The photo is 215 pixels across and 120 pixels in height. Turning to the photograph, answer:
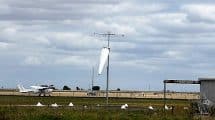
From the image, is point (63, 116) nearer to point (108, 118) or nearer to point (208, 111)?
point (108, 118)

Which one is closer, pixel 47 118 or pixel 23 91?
pixel 47 118

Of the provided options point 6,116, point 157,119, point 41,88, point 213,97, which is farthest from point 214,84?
point 41,88

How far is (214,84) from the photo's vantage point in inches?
2404

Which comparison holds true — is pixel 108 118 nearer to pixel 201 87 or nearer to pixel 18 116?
pixel 18 116

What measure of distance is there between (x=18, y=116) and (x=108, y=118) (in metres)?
7.35

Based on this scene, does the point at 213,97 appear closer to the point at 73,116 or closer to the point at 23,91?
the point at 73,116

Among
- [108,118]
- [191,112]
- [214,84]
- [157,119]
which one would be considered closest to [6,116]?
[108,118]

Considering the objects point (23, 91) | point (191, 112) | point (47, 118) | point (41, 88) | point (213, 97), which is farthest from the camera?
point (23, 91)

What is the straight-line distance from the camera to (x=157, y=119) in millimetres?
47000

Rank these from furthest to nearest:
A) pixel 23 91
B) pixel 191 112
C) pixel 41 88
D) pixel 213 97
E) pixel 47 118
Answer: pixel 23 91, pixel 41 88, pixel 213 97, pixel 191 112, pixel 47 118

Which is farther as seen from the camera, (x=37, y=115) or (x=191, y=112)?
(x=191, y=112)

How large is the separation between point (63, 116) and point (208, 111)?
18.7 metres

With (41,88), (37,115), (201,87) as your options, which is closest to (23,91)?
(41,88)

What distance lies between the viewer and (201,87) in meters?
64.2
